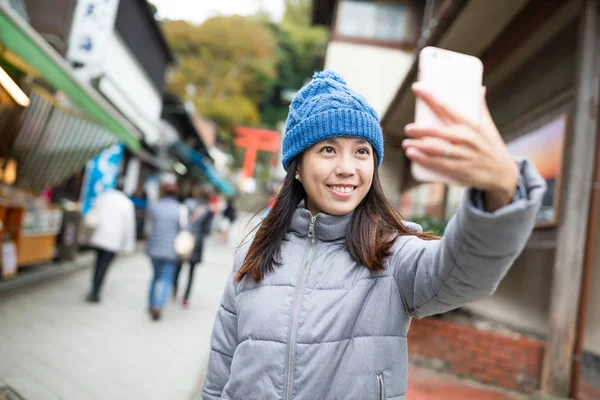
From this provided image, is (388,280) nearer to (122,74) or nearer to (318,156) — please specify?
(318,156)

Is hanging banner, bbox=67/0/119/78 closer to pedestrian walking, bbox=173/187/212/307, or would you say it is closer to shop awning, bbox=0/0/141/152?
shop awning, bbox=0/0/141/152

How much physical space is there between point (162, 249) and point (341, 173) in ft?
17.6

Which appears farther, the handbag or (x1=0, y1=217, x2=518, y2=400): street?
the handbag

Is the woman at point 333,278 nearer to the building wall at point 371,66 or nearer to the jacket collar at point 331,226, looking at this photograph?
the jacket collar at point 331,226

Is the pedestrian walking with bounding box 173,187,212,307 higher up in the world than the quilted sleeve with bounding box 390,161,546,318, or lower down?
lower down

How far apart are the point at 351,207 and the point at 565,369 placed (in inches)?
141

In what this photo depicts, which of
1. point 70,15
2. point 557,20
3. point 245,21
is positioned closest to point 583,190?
point 557,20

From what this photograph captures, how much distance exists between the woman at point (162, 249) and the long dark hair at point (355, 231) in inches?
194

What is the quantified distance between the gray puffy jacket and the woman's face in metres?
0.07

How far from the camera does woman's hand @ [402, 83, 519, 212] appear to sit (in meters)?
0.86

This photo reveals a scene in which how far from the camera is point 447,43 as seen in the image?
6.46m

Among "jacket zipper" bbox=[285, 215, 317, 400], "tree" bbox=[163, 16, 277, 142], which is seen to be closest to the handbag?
"jacket zipper" bbox=[285, 215, 317, 400]

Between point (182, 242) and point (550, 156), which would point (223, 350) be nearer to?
point (550, 156)

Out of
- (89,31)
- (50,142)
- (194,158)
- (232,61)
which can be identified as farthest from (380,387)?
(232,61)
